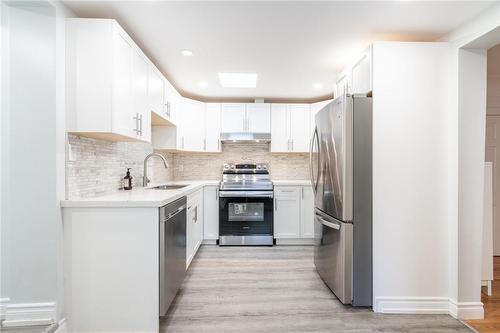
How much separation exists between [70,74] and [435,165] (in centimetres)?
286

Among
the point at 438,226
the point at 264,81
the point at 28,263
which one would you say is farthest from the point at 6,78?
the point at 438,226

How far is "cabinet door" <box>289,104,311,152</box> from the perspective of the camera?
413 cm

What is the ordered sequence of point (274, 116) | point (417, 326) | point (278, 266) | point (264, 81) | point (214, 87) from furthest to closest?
1. point (274, 116)
2. point (214, 87)
3. point (264, 81)
4. point (278, 266)
5. point (417, 326)

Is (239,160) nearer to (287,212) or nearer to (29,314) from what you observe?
(287,212)

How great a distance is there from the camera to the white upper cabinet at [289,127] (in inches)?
163

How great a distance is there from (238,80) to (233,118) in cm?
79

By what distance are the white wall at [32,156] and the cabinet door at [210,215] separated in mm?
2165

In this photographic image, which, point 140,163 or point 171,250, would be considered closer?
point 171,250

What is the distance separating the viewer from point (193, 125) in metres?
4.00

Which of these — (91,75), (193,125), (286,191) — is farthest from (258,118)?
(91,75)

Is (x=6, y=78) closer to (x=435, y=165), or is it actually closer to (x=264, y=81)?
(x=264, y=81)

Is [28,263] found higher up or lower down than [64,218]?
lower down

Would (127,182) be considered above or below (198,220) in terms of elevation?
above

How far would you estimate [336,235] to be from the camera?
2215mm
